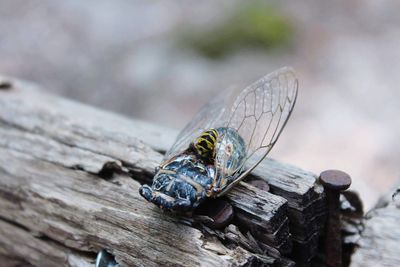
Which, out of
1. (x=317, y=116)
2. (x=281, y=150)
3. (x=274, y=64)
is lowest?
(x=281, y=150)

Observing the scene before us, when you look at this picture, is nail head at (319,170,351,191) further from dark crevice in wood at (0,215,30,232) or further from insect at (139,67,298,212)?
dark crevice in wood at (0,215,30,232)

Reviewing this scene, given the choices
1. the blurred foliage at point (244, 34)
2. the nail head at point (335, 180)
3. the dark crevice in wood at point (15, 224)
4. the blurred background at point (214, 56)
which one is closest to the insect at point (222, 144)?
the nail head at point (335, 180)

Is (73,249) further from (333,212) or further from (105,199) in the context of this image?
(333,212)

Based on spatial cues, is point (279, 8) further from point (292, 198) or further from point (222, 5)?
point (292, 198)

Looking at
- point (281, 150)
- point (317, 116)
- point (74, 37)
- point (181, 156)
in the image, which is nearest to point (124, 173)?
point (181, 156)

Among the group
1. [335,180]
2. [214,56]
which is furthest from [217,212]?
[214,56]

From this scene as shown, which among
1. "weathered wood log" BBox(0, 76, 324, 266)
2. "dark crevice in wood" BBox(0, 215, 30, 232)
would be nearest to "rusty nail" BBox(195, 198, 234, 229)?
"weathered wood log" BBox(0, 76, 324, 266)

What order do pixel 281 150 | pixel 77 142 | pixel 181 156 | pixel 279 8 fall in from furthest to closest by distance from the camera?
pixel 279 8 → pixel 281 150 → pixel 77 142 → pixel 181 156

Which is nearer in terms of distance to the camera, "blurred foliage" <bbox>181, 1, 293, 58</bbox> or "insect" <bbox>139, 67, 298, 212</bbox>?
"insect" <bbox>139, 67, 298, 212</bbox>
